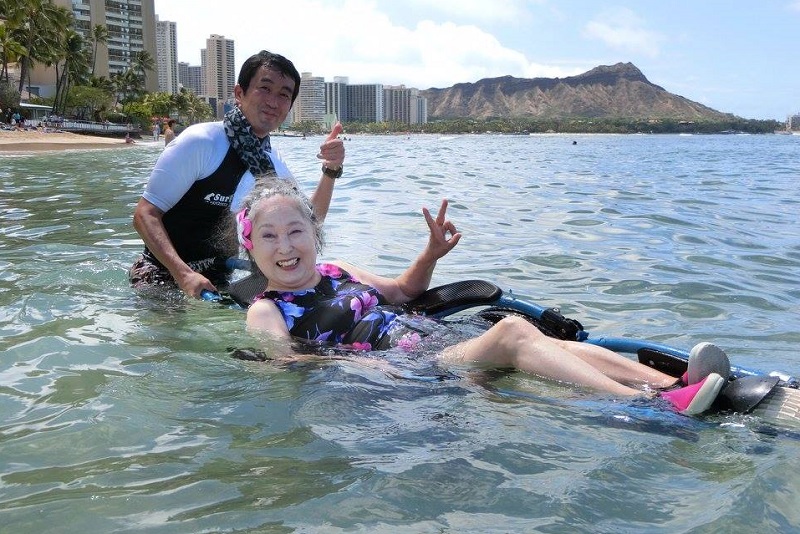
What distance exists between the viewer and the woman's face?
155 inches

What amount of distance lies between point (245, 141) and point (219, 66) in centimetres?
19400

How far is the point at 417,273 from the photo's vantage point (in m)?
4.69

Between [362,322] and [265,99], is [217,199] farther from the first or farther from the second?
[362,322]

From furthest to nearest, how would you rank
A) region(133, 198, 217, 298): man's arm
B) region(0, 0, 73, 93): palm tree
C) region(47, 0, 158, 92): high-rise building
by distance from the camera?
region(47, 0, 158, 92): high-rise building, region(0, 0, 73, 93): palm tree, region(133, 198, 217, 298): man's arm

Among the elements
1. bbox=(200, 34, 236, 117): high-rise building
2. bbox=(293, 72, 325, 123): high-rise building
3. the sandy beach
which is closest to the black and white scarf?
the sandy beach

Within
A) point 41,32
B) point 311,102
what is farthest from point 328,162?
point 311,102

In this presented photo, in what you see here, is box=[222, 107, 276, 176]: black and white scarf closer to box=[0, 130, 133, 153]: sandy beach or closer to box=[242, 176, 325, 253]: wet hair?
box=[242, 176, 325, 253]: wet hair

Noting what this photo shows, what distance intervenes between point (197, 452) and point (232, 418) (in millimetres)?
365

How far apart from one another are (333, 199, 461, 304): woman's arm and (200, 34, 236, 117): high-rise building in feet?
613

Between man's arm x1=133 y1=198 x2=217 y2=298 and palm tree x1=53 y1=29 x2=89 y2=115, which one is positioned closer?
man's arm x1=133 y1=198 x2=217 y2=298

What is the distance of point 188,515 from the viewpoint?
7.47 ft

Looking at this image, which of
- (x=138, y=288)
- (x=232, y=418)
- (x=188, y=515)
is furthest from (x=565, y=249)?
(x=188, y=515)

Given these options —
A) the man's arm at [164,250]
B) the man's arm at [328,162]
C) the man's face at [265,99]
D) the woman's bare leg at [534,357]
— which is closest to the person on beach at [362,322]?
the woman's bare leg at [534,357]

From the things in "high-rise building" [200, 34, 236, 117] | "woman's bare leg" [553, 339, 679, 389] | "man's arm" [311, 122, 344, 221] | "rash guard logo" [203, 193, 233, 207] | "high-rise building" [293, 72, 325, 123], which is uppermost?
"high-rise building" [200, 34, 236, 117]
